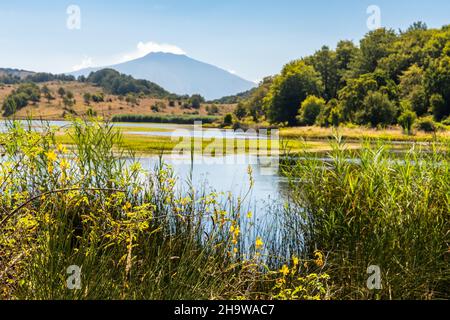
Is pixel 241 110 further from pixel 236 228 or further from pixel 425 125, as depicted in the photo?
pixel 236 228

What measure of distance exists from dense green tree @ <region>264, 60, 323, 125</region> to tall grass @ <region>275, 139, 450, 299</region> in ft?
241

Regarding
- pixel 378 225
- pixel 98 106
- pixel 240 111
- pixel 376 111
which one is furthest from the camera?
pixel 240 111

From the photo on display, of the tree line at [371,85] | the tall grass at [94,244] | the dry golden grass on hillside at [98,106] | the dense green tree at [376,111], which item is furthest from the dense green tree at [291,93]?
the tall grass at [94,244]

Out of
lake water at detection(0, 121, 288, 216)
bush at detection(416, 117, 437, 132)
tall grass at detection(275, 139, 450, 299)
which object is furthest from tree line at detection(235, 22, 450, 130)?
tall grass at detection(275, 139, 450, 299)

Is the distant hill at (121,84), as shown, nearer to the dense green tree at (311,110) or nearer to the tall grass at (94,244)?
the dense green tree at (311,110)

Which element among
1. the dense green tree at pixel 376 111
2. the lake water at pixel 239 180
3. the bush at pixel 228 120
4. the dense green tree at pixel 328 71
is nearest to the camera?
the lake water at pixel 239 180

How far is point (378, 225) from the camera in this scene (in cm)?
571

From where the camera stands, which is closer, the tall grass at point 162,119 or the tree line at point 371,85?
the tree line at point 371,85

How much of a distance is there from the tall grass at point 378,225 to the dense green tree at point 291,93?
7342 cm

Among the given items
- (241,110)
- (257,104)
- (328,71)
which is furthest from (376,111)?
(257,104)

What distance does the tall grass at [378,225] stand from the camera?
17.7ft

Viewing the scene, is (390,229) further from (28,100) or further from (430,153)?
(28,100)

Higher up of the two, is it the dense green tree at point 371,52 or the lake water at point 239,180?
the dense green tree at point 371,52

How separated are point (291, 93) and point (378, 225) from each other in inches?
2992
